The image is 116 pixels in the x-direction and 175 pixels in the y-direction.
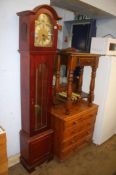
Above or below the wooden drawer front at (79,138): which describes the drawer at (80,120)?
above

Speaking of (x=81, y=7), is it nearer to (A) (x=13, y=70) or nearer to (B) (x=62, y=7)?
(B) (x=62, y=7)

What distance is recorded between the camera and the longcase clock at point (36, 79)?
1558 mm

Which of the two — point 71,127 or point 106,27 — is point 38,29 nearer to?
point 71,127

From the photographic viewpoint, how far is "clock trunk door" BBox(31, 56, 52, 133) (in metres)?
1.69

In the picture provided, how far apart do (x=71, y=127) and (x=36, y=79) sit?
789 millimetres

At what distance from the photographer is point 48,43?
1.71m

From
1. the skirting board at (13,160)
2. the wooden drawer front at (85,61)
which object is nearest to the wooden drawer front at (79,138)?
the skirting board at (13,160)

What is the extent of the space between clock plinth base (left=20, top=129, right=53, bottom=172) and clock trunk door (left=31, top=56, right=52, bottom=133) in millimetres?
102

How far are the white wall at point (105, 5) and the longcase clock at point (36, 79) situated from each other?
795mm

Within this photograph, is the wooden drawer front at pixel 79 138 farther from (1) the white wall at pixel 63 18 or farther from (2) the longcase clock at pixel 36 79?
(1) the white wall at pixel 63 18

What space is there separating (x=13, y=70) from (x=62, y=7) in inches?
50.5

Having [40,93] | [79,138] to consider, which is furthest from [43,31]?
[79,138]

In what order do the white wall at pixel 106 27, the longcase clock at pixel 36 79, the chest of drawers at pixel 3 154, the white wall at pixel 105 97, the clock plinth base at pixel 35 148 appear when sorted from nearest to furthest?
the chest of drawers at pixel 3 154
the longcase clock at pixel 36 79
the clock plinth base at pixel 35 148
the white wall at pixel 105 97
the white wall at pixel 106 27

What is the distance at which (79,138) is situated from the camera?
7.47 ft
